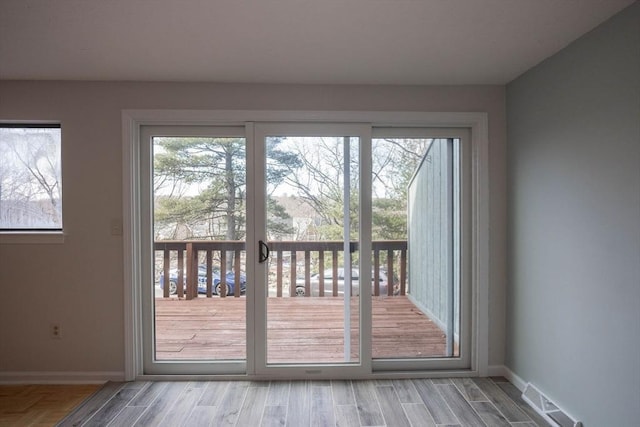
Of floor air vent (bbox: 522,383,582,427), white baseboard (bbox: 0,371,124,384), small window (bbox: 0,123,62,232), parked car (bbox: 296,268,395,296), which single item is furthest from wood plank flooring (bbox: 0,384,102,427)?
floor air vent (bbox: 522,383,582,427)

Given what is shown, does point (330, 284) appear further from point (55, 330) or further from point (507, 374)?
point (55, 330)

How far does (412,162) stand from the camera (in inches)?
111

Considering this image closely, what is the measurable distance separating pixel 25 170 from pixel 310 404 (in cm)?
281

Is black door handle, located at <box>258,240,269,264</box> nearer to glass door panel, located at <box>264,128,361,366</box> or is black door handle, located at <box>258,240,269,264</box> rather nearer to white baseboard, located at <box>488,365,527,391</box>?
glass door panel, located at <box>264,128,361,366</box>

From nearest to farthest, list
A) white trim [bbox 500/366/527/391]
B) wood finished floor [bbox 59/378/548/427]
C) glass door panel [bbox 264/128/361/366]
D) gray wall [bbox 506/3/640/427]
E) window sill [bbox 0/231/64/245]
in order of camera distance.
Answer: gray wall [bbox 506/3/640/427]
wood finished floor [bbox 59/378/548/427]
white trim [bbox 500/366/527/391]
window sill [bbox 0/231/64/245]
glass door panel [bbox 264/128/361/366]

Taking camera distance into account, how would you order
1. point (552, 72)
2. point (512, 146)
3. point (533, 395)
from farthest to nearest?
1. point (512, 146)
2. point (533, 395)
3. point (552, 72)

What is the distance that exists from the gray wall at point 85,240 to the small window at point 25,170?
0.14 m

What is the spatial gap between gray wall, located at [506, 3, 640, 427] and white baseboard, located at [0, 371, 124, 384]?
10.5 feet

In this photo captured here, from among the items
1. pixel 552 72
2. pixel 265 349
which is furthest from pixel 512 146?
pixel 265 349

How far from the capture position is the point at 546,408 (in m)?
2.22

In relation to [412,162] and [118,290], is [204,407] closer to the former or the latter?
[118,290]

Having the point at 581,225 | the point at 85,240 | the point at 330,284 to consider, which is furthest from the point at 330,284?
the point at 85,240

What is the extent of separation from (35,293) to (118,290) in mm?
635

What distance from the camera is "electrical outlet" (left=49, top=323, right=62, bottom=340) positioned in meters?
2.67
